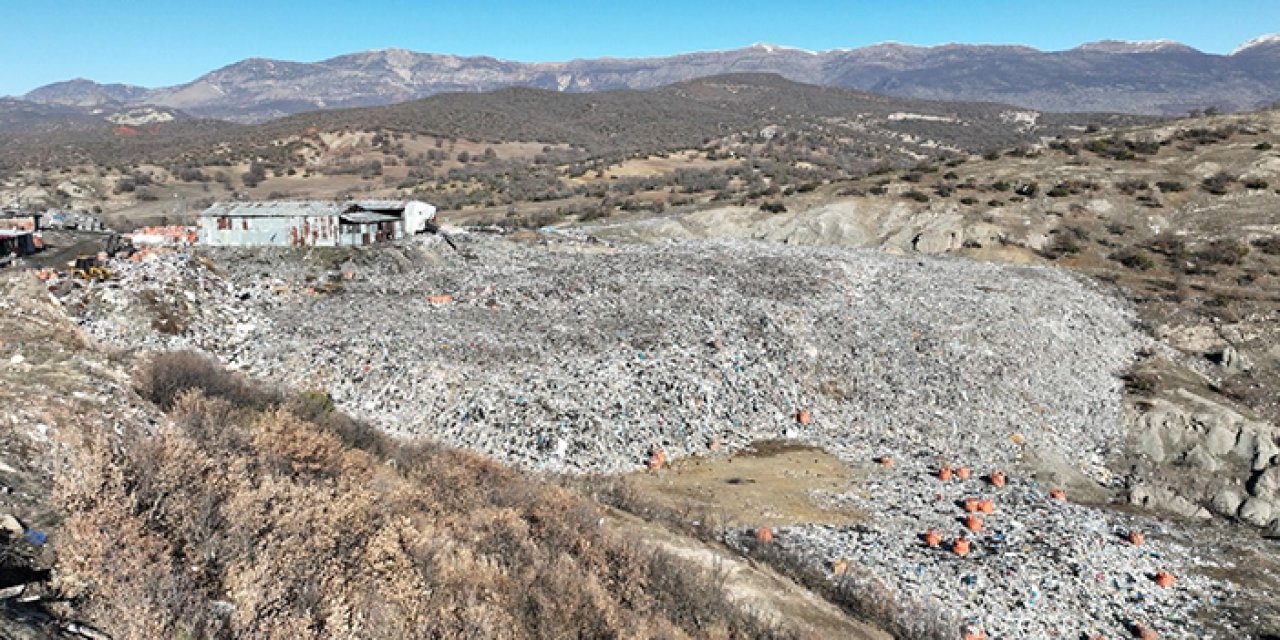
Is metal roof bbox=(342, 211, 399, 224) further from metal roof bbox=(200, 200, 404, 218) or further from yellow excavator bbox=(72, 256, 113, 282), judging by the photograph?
yellow excavator bbox=(72, 256, 113, 282)

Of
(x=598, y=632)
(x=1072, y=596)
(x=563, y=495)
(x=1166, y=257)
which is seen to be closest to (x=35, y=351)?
(x=563, y=495)

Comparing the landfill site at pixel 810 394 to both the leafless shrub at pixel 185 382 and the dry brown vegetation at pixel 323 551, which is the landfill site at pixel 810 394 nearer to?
the leafless shrub at pixel 185 382

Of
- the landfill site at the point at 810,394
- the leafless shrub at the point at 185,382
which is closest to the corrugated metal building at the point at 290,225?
the landfill site at the point at 810,394

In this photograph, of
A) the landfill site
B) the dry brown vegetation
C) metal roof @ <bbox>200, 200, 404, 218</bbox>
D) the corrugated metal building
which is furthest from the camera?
metal roof @ <bbox>200, 200, 404, 218</bbox>

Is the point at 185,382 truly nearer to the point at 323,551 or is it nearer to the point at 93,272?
the point at 323,551

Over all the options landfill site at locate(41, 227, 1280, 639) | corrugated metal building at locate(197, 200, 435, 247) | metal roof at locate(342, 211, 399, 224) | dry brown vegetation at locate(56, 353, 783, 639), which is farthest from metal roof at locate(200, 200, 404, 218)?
dry brown vegetation at locate(56, 353, 783, 639)

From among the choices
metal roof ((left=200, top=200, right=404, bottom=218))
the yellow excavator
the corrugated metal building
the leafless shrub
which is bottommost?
the leafless shrub

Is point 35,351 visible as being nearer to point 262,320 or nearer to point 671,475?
point 262,320
